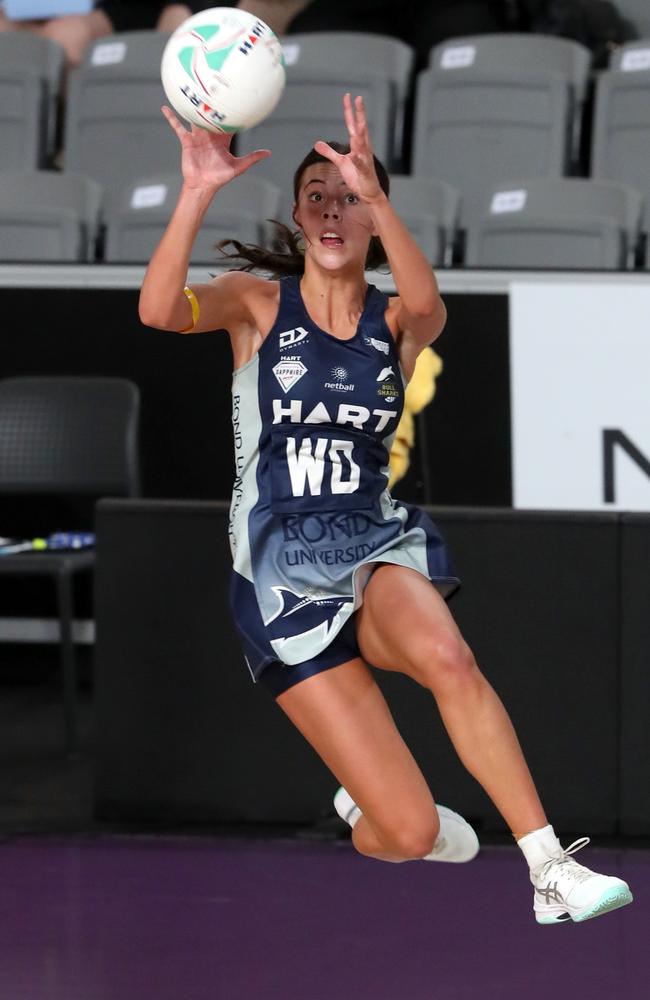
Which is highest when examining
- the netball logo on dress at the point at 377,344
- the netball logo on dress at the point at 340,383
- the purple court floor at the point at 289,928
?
the netball logo on dress at the point at 377,344

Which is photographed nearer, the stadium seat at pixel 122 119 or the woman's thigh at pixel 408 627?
the woman's thigh at pixel 408 627

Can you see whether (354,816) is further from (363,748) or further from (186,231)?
(186,231)

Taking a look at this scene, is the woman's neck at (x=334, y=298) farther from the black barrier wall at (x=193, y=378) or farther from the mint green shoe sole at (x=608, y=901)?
Result: the black barrier wall at (x=193, y=378)

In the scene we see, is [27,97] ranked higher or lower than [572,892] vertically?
higher

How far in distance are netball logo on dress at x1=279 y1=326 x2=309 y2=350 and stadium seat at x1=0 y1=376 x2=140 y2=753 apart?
2535 millimetres

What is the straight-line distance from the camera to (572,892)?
9.21ft

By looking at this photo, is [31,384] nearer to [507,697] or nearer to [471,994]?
[507,697]

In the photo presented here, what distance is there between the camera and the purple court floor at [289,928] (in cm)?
327

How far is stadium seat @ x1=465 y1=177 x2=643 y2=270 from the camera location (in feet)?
20.6

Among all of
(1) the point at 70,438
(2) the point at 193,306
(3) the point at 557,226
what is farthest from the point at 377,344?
(3) the point at 557,226

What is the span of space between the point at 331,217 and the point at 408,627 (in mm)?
883

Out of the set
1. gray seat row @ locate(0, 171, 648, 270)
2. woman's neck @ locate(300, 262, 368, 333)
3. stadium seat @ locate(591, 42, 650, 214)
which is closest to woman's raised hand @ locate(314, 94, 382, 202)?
woman's neck @ locate(300, 262, 368, 333)

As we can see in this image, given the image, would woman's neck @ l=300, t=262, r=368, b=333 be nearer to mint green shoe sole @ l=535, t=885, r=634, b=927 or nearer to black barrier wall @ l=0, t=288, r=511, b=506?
mint green shoe sole @ l=535, t=885, r=634, b=927

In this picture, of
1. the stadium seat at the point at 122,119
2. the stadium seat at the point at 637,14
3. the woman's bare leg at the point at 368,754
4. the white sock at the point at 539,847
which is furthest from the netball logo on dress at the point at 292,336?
the stadium seat at the point at 637,14
